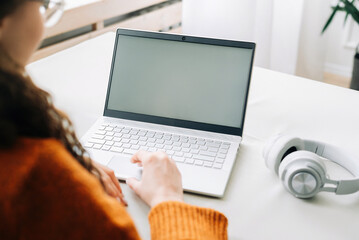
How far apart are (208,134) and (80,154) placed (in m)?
0.31

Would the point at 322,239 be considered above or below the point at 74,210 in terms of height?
below

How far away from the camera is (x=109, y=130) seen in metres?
0.96

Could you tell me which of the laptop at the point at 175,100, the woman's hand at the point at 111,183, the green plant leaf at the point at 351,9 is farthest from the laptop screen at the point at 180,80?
the green plant leaf at the point at 351,9

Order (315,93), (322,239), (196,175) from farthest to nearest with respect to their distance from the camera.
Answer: (315,93)
(196,175)
(322,239)

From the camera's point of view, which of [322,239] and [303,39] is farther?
[303,39]

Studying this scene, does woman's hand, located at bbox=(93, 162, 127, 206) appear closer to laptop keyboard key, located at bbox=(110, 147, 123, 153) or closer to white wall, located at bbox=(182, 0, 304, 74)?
laptop keyboard key, located at bbox=(110, 147, 123, 153)

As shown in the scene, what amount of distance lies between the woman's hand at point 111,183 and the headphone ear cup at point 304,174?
0.95 ft

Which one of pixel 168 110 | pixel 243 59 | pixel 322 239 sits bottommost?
pixel 322 239

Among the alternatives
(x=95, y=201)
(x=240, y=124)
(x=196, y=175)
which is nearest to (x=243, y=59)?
(x=240, y=124)

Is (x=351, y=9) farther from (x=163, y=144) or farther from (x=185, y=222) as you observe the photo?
(x=185, y=222)

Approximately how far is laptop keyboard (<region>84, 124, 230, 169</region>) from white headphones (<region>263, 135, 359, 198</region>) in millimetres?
105

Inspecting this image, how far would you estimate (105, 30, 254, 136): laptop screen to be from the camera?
955 millimetres

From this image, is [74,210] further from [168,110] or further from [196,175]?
[168,110]

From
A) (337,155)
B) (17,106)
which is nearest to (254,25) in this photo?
(337,155)
